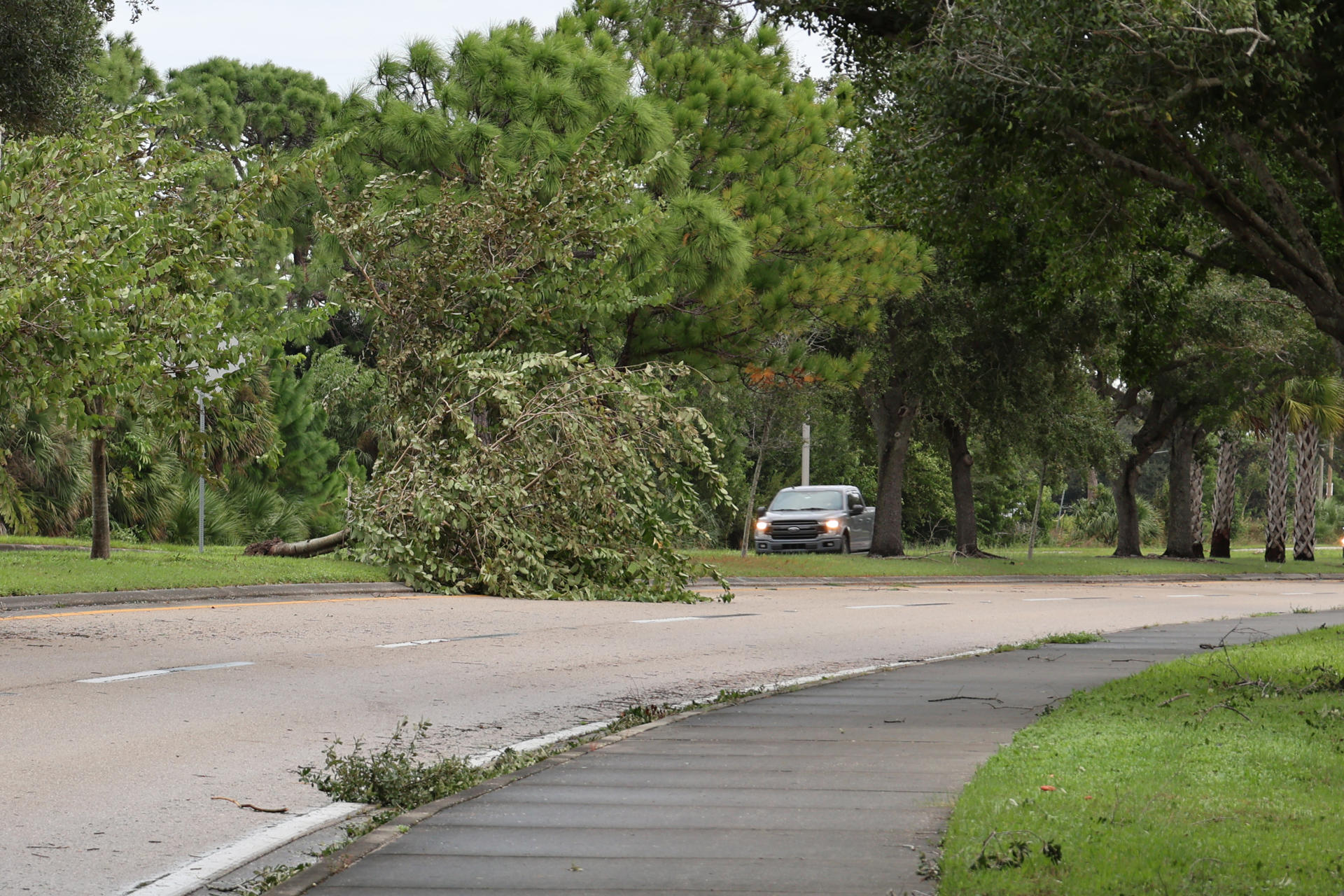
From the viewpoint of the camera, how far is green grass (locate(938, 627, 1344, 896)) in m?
4.48

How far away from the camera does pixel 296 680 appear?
10.4 metres

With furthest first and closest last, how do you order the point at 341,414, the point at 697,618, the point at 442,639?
the point at 341,414 → the point at 697,618 → the point at 442,639

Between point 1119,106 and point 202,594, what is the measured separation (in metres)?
11.7

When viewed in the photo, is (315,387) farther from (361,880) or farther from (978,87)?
(361,880)

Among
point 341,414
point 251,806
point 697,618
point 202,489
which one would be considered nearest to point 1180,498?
point 341,414

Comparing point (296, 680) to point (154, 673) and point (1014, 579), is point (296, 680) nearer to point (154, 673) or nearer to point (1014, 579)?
point (154, 673)

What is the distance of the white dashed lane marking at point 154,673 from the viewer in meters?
9.97

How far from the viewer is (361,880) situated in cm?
469

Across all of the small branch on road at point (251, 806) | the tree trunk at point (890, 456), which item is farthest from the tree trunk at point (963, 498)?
the small branch on road at point (251, 806)

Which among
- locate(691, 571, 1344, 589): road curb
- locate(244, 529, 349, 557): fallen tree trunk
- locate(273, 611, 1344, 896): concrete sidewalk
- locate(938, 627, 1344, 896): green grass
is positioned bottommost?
locate(691, 571, 1344, 589): road curb

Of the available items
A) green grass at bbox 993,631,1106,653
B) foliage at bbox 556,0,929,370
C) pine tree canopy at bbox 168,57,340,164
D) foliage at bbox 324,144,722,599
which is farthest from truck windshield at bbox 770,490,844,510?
green grass at bbox 993,631,1106,653

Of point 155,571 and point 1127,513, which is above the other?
point 1127,513

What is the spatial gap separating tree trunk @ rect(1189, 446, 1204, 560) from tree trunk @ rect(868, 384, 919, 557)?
11169 mm

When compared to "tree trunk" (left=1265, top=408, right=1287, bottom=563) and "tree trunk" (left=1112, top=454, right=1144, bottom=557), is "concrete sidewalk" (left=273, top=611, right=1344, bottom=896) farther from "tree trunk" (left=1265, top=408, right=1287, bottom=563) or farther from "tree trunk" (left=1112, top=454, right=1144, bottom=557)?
"tree trunk" (left=1265, top=408, right=1287, bottom=563)
